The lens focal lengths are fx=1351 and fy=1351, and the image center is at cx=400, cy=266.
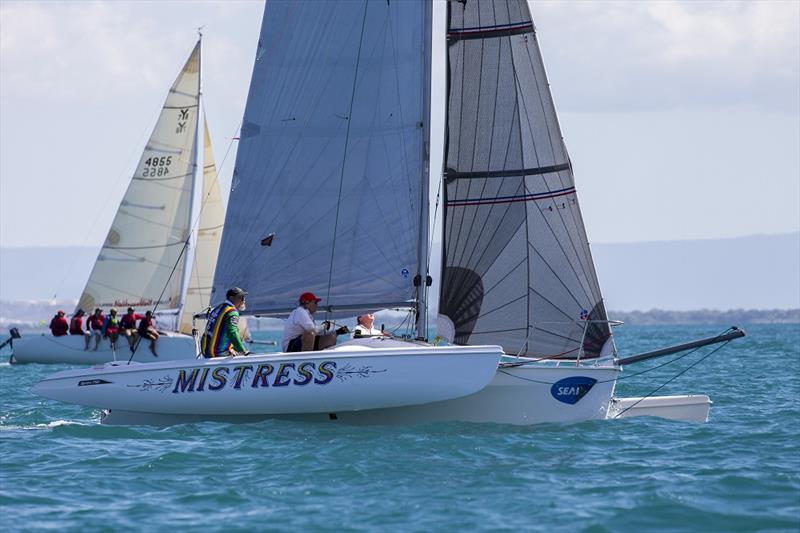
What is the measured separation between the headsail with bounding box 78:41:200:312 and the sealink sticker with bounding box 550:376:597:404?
94.2 feet

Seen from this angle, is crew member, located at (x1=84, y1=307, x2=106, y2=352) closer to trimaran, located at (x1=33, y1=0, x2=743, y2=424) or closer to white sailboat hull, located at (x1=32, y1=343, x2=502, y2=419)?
trimaran, located at (x1=33, y1=0, x2=743, y2=424)

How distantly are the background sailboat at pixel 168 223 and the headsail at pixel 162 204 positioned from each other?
32 millimetres

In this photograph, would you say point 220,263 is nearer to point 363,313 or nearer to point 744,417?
point 363,313

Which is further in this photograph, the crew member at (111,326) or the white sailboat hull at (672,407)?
the crew member at (111,326)

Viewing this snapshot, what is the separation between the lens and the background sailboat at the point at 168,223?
43656 mm

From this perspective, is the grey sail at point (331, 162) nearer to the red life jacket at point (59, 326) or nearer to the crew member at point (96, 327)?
the crew member at point (96, 327)

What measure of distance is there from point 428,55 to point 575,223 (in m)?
2.98

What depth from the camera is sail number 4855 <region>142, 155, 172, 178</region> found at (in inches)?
1725

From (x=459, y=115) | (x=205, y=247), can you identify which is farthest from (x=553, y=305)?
(x=205, y=247)

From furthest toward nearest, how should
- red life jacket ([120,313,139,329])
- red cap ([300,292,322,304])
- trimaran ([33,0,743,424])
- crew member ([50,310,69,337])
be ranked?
1. crew member ([50,310,69,337])
2. red life jacket ([120,313,139,329])
3. red cap ([300,292,322,304])
4. trimaran ([33,0,743,424])

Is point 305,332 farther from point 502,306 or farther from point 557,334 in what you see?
point 557,334

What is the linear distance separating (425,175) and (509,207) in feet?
4.15

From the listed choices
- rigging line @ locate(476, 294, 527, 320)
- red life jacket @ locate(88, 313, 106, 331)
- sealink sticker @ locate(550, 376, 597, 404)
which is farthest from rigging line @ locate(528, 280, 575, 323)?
red life jacket @ locate(88, 313, 106, 331)

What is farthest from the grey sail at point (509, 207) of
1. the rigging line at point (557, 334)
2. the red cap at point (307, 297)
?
the red cap at point (307, 297)
